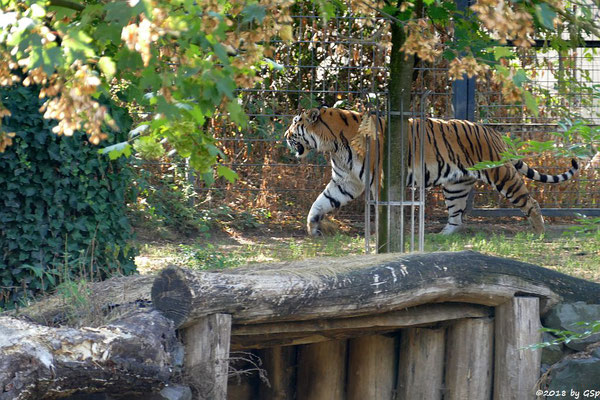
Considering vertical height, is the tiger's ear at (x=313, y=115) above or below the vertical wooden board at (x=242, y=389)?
above

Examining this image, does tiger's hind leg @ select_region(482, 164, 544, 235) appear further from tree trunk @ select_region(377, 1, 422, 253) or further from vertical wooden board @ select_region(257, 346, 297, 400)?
vertical wooden board @ select_region(257, 346, 297, 400)

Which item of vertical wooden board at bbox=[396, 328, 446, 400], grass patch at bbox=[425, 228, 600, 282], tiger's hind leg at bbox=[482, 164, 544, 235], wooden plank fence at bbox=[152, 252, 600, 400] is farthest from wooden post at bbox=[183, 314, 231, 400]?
tiger's hind leg at bbox=[482, 164, 544, 235]

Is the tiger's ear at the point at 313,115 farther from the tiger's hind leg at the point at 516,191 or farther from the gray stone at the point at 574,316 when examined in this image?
the gray stone at the point at 574,316

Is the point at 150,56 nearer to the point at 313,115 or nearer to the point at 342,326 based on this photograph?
the point at 342,326

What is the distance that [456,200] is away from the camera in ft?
32.8

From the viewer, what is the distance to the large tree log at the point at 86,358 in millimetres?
3449

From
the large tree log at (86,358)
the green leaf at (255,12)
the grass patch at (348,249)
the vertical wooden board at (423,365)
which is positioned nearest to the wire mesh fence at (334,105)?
the grass patch at (348,249)

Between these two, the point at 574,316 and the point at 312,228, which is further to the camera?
the point at 312,228

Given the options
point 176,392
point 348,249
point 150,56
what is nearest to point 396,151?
point 348,249

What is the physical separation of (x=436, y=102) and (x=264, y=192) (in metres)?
2.51

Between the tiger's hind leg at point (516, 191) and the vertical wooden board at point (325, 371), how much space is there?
4.73 meters

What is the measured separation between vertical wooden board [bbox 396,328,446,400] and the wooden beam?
0.63 ft

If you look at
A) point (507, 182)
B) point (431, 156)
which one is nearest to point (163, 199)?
point (431, 156)

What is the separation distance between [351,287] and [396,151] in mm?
2514
